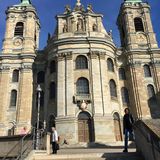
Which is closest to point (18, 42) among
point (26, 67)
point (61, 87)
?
point (26, 67)

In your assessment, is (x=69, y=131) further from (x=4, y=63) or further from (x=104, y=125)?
(x=4, y=63)

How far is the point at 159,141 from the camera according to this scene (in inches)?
332

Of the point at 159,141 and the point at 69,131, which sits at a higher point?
the point at 69,131

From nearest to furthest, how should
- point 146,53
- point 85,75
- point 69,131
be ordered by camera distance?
point 69,131 < point 85,75 < point 146,53

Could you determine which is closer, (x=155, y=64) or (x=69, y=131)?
(x=69, y=131)

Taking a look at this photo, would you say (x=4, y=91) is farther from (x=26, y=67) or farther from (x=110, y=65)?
(x=110, y=65)

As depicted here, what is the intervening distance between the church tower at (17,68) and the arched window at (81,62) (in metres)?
6.33

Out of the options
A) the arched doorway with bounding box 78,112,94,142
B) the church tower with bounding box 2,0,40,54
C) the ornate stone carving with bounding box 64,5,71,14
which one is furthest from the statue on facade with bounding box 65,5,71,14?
the arched doorway with bounding box 78,112,94,142

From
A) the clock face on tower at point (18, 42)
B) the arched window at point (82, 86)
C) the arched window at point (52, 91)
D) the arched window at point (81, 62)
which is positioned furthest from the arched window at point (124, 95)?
the clock face on tower at point (18, 42)

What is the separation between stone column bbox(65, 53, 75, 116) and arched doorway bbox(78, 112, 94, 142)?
3.65 ft

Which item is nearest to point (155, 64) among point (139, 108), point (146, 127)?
point (139, 108)

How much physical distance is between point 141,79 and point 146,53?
4112 millimetres

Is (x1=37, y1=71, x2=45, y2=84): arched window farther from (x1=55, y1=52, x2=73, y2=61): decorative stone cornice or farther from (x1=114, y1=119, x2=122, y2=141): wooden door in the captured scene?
(x1=114, y1=119, x2=122, y2=141): wooden door

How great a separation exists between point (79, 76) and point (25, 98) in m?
7.02
